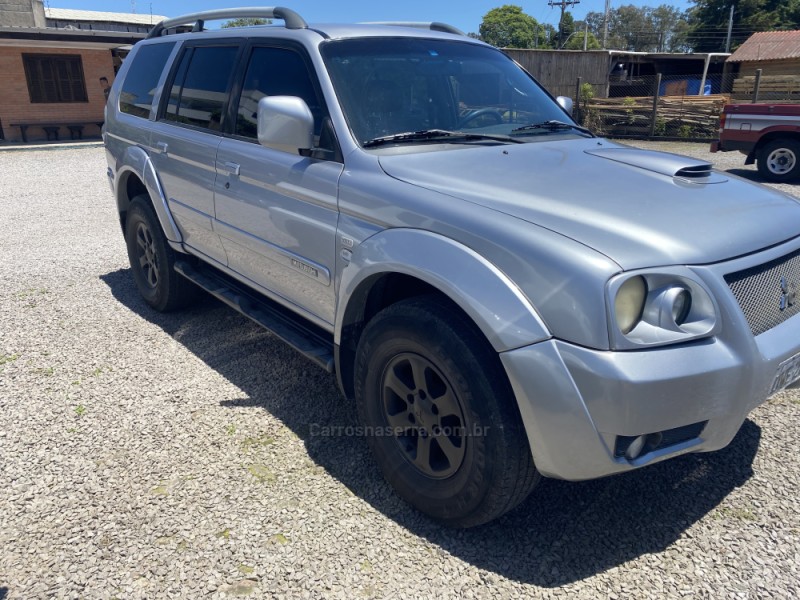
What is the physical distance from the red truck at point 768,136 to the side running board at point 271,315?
10.1 metres

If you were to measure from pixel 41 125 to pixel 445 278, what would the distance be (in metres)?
22.3

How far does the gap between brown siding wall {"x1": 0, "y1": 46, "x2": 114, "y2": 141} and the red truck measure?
A: 19.5 meters

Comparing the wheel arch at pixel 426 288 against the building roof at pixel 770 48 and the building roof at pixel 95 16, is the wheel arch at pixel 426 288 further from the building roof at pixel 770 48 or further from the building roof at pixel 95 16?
the building roof at pixel 95 16

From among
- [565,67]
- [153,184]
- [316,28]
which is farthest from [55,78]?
[316,28]

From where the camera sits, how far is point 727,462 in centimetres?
306

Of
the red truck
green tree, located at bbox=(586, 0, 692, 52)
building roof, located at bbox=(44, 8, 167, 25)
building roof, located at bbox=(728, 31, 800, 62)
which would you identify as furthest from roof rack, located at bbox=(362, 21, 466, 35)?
green tree, located at bbox=(586, 0, 692, 52)

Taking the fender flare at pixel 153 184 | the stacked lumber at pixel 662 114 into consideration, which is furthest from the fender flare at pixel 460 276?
the stacked lumber at pixel 662 114

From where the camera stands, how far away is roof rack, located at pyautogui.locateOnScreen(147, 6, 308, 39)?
11.5 ft

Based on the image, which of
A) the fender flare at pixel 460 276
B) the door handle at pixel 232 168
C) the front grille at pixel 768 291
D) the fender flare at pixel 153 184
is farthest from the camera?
the fender flare at pixel 153 184

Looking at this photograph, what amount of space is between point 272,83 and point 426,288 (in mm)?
1609

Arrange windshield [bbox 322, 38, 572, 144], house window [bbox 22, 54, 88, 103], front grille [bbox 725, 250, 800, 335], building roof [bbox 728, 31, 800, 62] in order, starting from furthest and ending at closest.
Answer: building roof [bbox 728, 31, 800, 62] → house window [bbox 22, 54, 88, 103] → windshield [bbox 322, 38, 572, 144] → front grille [bbox 725, 250, 800, 335]

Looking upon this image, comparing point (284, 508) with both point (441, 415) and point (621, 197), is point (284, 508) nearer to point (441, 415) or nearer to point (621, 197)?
point (441, 415)

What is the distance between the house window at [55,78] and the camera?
20.2 meters

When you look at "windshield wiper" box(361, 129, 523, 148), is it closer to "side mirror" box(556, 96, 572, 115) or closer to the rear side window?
"side mirror" box(556, 96, 572, 115)
